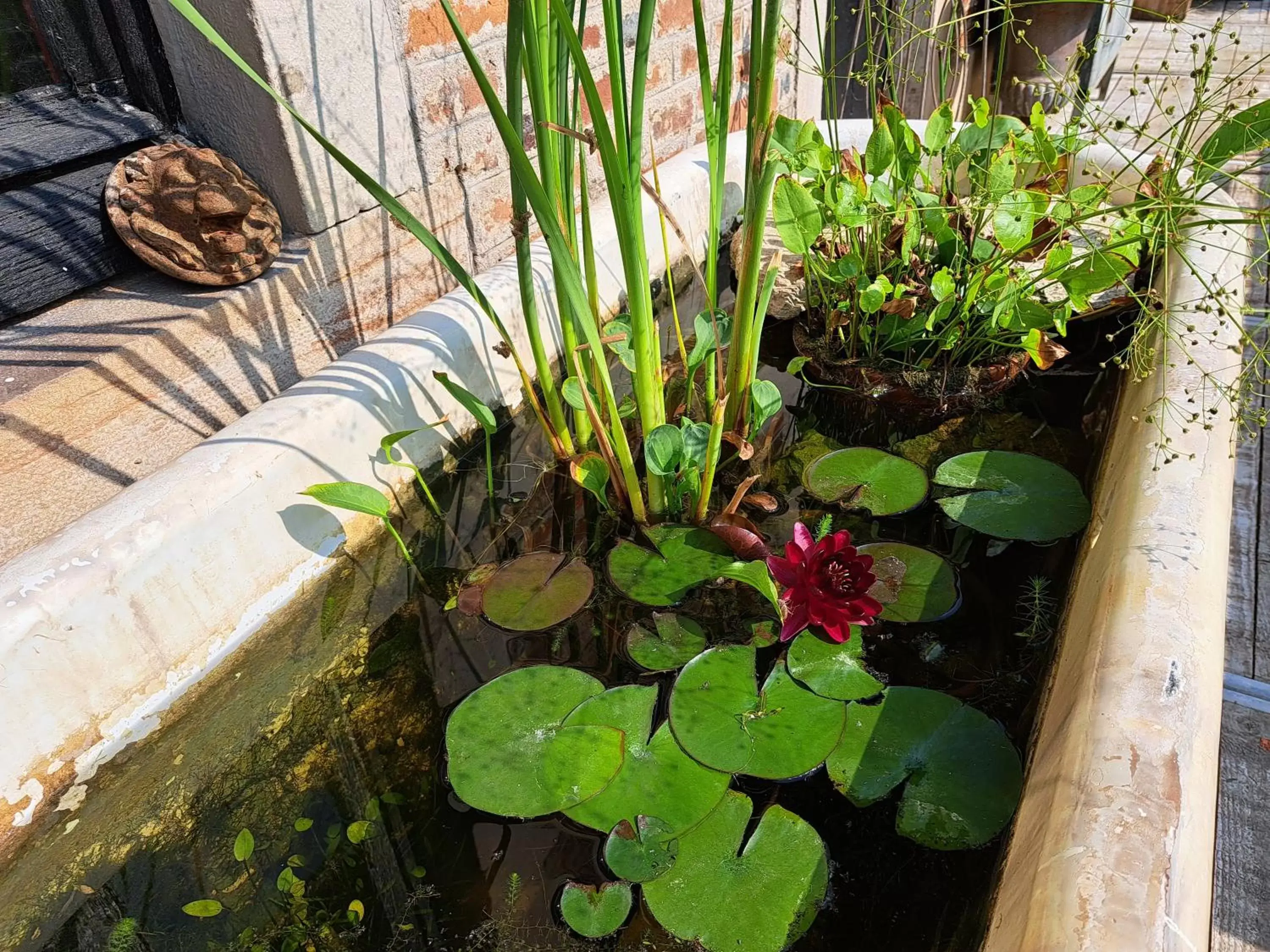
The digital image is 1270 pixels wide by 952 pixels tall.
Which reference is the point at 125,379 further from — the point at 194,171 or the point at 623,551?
the point at 623,551

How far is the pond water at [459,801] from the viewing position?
2.34 feet

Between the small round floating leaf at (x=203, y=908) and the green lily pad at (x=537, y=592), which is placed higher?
the green lily pad at (x=537, y=592)

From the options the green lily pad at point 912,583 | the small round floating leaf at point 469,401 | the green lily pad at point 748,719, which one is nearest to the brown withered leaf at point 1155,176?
the green lily pad at point 912,583

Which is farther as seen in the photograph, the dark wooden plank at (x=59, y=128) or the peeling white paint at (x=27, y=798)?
the dark wooden plank at (x=59, y=128)

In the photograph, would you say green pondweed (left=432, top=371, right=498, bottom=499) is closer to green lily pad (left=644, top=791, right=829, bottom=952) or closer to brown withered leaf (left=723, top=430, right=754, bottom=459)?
brown withered leaf (left=723, top=430, right=754, bottom=459)

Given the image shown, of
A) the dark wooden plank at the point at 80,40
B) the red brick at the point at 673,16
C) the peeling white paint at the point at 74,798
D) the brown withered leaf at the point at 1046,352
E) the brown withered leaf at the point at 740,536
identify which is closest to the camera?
the peeling white paint at the point at 74,798

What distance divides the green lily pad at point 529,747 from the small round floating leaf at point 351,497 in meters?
0.25

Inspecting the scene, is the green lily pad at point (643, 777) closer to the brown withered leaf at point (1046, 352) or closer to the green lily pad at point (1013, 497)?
the green lily pad at point (1013, 497)

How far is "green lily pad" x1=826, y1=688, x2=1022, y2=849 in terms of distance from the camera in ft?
2.46

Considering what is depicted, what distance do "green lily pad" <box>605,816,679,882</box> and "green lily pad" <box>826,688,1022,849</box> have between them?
0.57 feet

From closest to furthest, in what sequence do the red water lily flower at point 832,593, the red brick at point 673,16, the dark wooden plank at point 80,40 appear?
the red water lily flower at point 832,593 < the dark wooden plank at point 80,40 < the red brick at point 673,16

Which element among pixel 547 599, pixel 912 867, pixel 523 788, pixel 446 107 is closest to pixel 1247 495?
pixel 912 867

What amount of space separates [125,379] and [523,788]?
688mm

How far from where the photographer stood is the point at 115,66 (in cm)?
117
